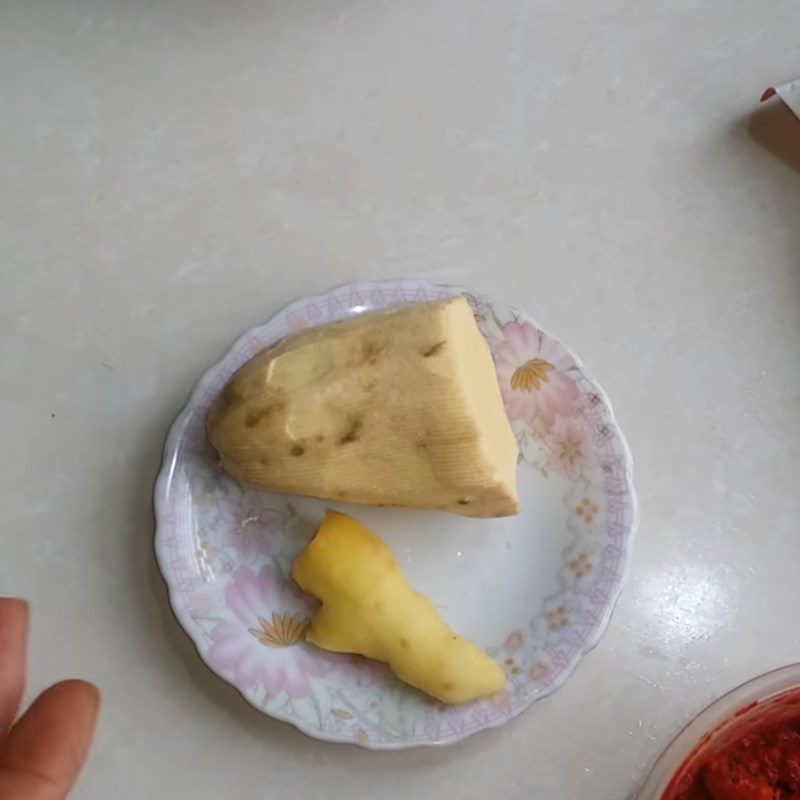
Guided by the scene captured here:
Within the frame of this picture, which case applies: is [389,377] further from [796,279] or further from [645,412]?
[796,279]

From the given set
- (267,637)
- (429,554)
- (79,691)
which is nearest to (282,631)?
(267,637)

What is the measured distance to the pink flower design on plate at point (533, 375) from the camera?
2.21 ft

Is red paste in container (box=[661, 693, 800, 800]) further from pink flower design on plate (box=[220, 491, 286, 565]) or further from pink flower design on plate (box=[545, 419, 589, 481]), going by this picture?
pink flower design on plate (box=[220, 491, 286, 565])

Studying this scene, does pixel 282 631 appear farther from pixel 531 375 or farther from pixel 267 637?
pixel 531 375

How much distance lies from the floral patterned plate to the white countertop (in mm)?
43

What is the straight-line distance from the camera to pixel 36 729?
391mm

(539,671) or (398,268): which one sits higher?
(398,268)

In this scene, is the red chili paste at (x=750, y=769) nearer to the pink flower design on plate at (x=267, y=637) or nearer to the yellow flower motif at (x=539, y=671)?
the yellow flower motif at (x=539, y=671)

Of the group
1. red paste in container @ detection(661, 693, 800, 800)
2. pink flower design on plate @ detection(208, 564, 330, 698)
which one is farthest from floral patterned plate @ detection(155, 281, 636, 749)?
red paste in container @ detection(661, 693, 800, 800)

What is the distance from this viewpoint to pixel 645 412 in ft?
2.34

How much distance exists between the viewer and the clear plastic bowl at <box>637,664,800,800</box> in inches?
23.5

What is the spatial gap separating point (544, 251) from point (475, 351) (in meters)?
0.17

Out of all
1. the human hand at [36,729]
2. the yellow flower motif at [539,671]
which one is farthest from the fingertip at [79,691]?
the yellow flower motif at [539,671]

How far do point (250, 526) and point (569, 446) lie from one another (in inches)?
9.2
